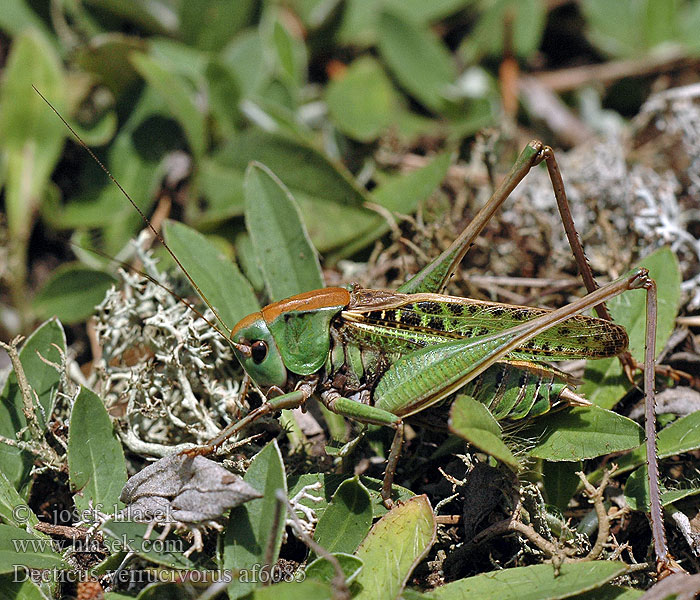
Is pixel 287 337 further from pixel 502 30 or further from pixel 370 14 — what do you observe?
pixel 502 30

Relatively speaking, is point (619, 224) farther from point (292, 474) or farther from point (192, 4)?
point (192, 4)

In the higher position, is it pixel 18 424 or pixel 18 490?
pixel 18 424

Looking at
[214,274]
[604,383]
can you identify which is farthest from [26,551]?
[604,383]

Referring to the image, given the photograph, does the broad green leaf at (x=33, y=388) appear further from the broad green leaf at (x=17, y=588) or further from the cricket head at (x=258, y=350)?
the cricket head at (x=258, y=350)

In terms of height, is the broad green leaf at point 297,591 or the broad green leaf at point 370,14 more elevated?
the broad green leaf at point 370,14

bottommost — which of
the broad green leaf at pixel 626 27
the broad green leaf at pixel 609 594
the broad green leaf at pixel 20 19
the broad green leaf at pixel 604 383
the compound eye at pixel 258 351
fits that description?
the broad green leaf at pixel 609 594

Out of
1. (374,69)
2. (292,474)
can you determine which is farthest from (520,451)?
(374,69)

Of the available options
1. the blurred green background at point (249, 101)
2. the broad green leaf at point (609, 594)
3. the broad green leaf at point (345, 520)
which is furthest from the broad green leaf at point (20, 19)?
the broad green leaf at point (609, 594)
